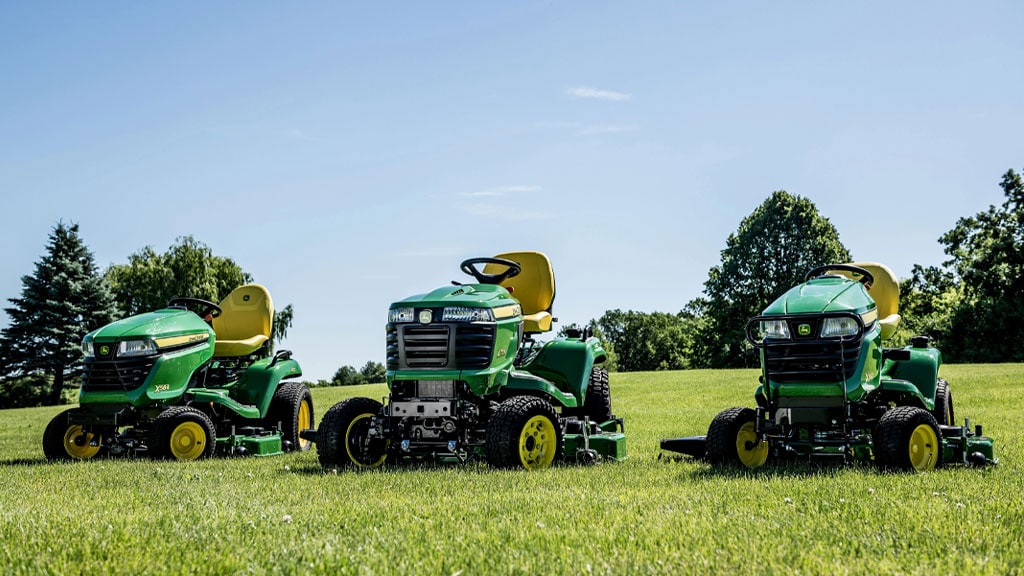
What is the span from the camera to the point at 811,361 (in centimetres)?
756

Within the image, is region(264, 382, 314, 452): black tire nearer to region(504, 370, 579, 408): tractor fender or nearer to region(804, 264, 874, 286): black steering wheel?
region(504, 370, 579, 408): tractor fender

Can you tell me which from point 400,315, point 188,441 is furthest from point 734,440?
point 188,441

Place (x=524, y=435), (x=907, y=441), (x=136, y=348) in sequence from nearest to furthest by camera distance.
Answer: (x=907, y=441) < (x=524, y=435) < (x=136, y=348)

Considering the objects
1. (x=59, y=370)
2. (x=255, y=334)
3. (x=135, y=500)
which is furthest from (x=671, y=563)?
(x=59, y=370)

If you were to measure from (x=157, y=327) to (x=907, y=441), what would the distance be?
759cm

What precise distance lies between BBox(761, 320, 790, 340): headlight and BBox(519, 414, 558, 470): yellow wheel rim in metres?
2.00

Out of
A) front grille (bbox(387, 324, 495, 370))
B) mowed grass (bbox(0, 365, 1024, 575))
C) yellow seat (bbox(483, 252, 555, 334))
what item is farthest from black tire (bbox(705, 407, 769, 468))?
yellow seat (bbox(483, 252, 555, 334))

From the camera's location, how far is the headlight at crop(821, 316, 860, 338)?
7496 mm

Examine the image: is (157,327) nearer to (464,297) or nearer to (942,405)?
(464,297)

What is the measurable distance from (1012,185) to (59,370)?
45134 mm

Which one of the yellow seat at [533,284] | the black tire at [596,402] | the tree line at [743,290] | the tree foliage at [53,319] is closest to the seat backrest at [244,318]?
the yellow seat at [533,284]

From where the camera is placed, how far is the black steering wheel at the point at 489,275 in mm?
9352

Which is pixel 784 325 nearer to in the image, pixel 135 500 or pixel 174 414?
pixel 135 500

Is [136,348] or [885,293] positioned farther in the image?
[136,348]
